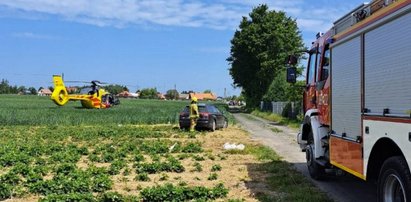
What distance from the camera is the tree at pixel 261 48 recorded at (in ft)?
203

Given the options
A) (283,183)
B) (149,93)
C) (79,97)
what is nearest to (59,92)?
(79,97)

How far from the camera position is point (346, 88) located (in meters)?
7.61

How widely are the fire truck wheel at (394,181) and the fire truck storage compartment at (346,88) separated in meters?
1.01

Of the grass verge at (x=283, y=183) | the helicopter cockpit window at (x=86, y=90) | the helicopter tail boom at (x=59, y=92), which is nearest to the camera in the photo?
the grass verge at (x=283, y=183)

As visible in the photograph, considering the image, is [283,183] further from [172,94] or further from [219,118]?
[172,94]

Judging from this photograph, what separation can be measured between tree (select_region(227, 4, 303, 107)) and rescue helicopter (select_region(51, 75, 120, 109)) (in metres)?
19.1

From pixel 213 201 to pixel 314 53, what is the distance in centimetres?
436

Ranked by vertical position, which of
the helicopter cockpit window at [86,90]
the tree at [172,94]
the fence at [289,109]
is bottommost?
the fence at [289,109]

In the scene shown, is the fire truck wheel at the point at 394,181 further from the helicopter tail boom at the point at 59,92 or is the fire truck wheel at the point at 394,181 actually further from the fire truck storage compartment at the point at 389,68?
the helicopter tail boom at the point at 59,92

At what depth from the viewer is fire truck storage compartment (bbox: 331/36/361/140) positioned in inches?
278

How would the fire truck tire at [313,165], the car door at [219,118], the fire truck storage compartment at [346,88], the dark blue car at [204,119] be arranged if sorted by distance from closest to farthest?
1. the fire truck storage compartment at [346,88]
2. the fire truck tire at [313,165]
3. the dark blue car at [204,119]
4. the car door at [219,118]

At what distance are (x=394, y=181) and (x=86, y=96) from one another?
166 feet

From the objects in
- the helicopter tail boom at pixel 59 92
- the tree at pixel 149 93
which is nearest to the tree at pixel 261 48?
the helicopter tail boom at pixel 59 92

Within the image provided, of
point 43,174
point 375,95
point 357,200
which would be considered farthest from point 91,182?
point 375,95
